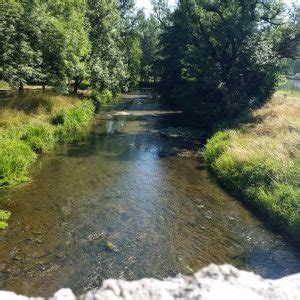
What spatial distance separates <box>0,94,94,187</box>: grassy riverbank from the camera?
1686cm

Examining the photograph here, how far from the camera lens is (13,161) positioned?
1675 centimetres

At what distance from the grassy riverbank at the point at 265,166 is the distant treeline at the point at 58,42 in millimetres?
14264

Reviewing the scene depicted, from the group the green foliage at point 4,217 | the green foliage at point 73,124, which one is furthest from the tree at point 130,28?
the green foliage at point 4,217

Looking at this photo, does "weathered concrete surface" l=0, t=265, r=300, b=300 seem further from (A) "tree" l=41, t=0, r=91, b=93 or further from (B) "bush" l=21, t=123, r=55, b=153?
(A) "tree" l=41, t=0, r=91, b=93

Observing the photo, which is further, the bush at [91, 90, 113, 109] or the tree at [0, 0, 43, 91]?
the bush at [91, 90, 113, 109]

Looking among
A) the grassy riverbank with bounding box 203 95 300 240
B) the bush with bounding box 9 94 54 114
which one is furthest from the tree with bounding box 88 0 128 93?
the grassy riverbank with bounding box 203 95 300 240

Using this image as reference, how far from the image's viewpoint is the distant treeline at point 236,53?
105ft

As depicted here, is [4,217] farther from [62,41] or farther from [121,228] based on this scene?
[62,41]

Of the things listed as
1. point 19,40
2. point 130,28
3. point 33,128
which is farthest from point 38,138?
point 130,28

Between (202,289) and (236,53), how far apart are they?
101 feet

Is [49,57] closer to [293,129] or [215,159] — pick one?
[215,159]

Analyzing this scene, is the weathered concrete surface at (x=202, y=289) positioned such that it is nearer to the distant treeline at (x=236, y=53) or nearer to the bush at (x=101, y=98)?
the distant treeline at (x=236, y=53)

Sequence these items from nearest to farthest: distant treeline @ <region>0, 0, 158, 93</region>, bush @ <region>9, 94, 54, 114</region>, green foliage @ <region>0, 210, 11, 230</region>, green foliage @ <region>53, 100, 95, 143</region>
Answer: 1. green foliage @ <region>0, 210, 11, 230</region>
2. distant treeline @ <region>0, 0, 158, 93</region>
3. green foliage @ <region>53, 100, 95, 143</region>
4. bush @ <region>9, 94, 54, 114</region>

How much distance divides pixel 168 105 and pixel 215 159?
31.5 meters
